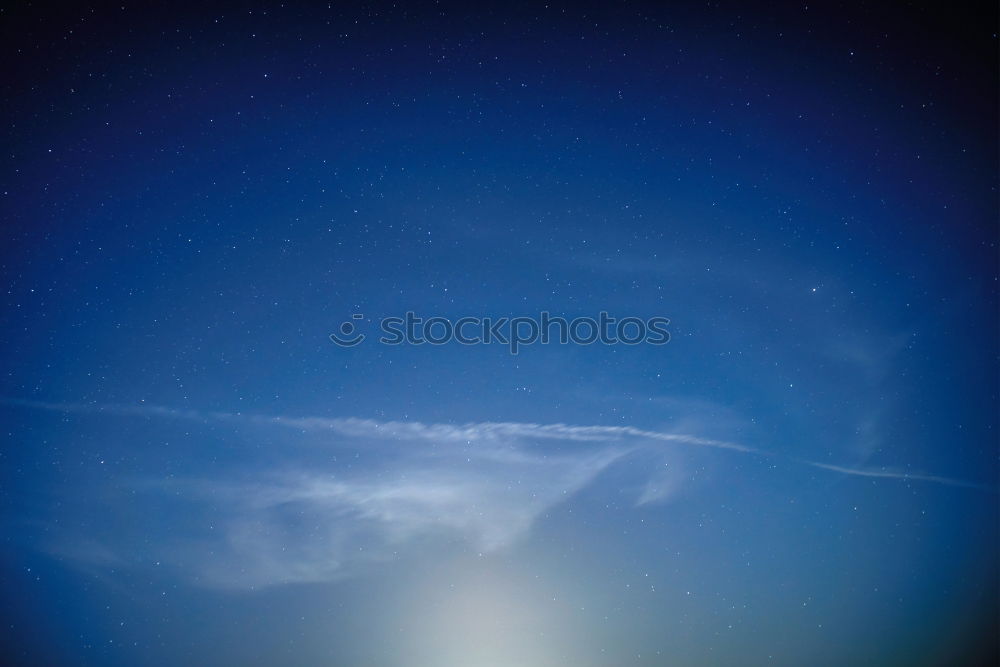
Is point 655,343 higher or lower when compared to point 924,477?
higher

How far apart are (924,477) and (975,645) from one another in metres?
1.66

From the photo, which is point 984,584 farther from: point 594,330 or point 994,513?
point 594,330

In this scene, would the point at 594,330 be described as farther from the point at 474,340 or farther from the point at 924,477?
the point at 924,477

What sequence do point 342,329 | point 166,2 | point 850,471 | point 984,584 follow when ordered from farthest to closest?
point 984,584 → point 850,471 → point 342,329 → point 166,2

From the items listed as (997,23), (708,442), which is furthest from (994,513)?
(997,23)

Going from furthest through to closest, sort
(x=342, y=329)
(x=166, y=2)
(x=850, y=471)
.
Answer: (x=850, y=471)
(x=342, y=329)
(x=166, y=2)

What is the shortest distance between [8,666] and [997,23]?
781 cm

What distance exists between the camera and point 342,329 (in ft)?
11.3

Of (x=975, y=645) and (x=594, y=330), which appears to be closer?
(x=594, y=330)

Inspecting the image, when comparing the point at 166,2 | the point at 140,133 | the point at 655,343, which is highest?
the point at 166,2

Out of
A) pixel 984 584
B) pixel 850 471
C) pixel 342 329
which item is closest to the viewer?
pixel 342 329

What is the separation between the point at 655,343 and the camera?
11.6 ft

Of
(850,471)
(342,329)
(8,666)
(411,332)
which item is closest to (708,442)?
(850,471)

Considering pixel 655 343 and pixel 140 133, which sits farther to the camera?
pixel 655 343
